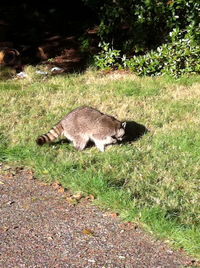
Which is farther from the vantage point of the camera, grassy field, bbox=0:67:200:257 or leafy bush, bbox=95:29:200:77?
leafy bush, bbox=95:29:200:77

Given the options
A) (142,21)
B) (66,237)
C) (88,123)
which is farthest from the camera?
(142,21)

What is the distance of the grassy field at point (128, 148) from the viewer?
5191mm

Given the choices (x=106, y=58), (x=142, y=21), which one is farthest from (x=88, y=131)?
(x=142, y=21)

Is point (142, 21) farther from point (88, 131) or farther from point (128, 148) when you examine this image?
point (128, 148)

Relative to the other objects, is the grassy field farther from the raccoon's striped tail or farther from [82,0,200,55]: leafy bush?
[82,0,200,55]: leafy bush

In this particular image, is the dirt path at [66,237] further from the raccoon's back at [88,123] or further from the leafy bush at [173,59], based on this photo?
the leafy bush at [173,59]

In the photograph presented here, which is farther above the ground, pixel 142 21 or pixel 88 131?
pixel 142 21

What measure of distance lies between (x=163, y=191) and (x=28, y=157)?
1940mm

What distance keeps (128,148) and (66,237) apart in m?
2.44

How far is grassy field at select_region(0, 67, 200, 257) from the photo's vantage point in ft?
17.0

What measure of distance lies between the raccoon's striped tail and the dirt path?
51.1 inches

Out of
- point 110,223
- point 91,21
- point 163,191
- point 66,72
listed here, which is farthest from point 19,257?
point 91,21

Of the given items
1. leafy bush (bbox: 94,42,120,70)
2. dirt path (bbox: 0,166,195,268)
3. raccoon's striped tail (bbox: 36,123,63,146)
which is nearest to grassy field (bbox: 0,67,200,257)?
raccoon's striped tail (bbox: 36,123,63,146)

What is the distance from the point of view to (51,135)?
278 inches
